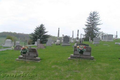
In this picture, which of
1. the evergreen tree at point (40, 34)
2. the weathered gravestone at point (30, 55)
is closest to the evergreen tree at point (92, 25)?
the evergreen tree at point (40, 34)

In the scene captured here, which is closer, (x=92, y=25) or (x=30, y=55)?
(x=30, y=55)

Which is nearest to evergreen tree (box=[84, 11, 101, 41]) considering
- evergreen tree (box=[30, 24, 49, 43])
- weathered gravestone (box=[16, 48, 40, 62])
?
evergreen tree (box=[30, 24, 49, 43])

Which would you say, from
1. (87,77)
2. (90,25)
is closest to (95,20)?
(90,25)

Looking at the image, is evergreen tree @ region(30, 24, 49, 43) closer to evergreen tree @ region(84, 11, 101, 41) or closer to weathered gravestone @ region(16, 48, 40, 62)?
evergreen tree @ region(84, 11, 101, 41)

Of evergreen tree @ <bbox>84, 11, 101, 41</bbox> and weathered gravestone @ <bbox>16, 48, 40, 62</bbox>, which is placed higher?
evergreen tree @ <bbox>84, 11, 101, 41</bbox>

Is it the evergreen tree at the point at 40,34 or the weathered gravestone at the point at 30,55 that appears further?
the evergreen tree at the point at 40,34

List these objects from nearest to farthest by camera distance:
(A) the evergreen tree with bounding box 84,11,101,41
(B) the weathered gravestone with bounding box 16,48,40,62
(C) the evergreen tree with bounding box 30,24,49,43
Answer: (B) the weathered gravestone with bounding box 16,48,40,62 < (C) the evergreen tree with bounding box 30,24,49,43 < (A) the evergreen tree with bounding box 84,11,101,41

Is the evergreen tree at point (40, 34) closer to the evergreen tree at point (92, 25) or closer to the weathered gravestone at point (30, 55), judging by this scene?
the evergreen tree at point (92, 25)

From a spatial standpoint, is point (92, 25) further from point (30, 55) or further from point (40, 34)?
point (30, 55)

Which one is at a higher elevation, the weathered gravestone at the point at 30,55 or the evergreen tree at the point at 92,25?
the evergreen tree at the point at 92,25

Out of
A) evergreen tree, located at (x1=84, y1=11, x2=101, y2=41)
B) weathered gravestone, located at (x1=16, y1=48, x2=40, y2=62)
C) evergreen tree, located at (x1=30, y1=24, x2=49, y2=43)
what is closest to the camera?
weathered gravestone, located at (x1=16, y1=48, x2=40, y2=62)

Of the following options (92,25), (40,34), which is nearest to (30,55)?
(40,34)

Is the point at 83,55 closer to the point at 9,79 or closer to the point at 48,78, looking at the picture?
the point at 48,78

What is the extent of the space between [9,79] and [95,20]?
170ft
